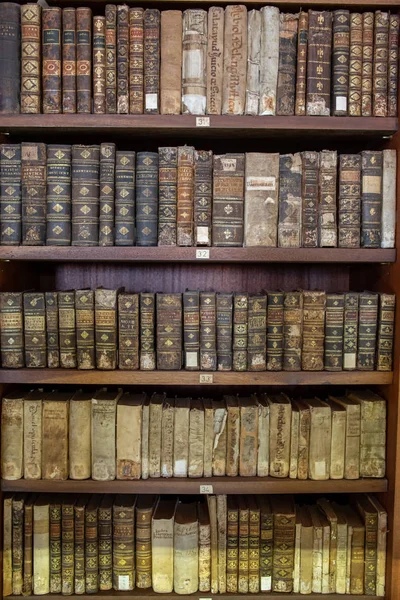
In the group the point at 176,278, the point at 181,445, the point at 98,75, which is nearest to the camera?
the point at 98,75

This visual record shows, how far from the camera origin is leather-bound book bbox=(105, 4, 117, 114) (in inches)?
54.4

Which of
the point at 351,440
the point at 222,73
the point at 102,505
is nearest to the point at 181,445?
the point at 102,505

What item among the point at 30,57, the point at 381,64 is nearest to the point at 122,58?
the point at 30,57

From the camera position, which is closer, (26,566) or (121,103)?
(121,103)

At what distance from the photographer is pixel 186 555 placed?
1.50 metres

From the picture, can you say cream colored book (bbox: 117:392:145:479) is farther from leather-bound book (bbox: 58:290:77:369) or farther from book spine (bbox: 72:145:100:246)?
book spine (bbox: 72:145:100:246)

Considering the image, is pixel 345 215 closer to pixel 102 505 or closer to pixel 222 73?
pixel 222 73

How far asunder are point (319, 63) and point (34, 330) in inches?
44.7

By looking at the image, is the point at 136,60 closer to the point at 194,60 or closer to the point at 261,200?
the point at 194,60

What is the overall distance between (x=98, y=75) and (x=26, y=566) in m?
1.48

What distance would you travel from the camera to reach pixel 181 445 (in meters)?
1.49

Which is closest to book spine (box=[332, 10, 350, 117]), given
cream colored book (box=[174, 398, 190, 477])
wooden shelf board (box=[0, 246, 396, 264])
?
wooden shelf board (box=[0, 246, 396, 264])

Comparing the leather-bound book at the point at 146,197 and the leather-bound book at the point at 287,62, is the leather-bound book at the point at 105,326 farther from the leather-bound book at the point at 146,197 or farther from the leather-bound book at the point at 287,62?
the leather-bound book at the point at 287,62

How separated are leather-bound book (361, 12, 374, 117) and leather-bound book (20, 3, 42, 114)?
0.93m
